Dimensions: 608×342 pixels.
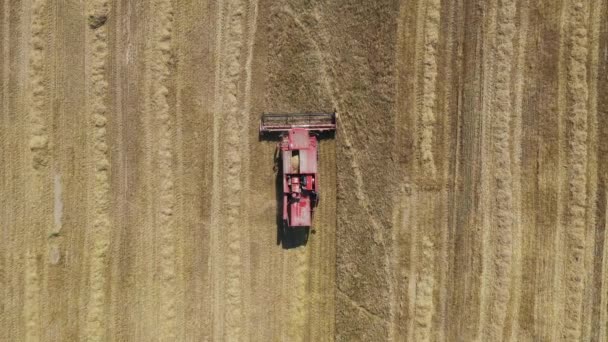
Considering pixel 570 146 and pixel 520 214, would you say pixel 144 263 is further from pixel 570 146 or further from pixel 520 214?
pixel 570 146

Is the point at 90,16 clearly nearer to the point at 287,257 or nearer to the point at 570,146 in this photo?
the point at 287,257

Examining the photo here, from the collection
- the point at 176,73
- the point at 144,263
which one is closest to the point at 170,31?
the point at 176,73

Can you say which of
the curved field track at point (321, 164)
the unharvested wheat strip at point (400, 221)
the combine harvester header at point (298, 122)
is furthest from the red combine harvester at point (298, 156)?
the unharvested wheat strip at point (400, 221)

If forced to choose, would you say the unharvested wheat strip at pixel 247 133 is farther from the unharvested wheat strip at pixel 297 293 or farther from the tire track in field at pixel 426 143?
the tire track in field at pixel 426 143

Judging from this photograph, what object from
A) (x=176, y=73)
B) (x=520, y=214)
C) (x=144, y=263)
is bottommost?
(x=144, y=263)

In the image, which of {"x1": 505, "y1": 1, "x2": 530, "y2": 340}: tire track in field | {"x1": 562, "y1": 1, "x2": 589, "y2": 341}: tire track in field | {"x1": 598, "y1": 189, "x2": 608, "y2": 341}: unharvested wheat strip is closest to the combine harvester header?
{"x1": 505, "y1": 1, "x2": 530, "y2": 340}: tire track in field

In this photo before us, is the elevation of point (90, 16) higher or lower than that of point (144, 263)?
higher

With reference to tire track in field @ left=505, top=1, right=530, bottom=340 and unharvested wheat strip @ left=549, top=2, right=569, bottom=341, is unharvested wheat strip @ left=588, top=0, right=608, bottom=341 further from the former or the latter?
tire track in field @ left=505, top=1, right=530, bottom=340
